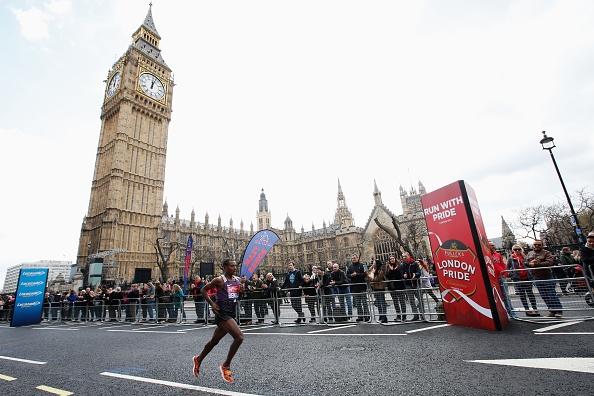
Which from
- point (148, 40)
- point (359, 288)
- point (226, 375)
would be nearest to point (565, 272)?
point (359, 288)

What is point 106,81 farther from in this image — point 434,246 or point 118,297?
point 434,246

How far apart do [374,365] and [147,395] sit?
2991 millimetres

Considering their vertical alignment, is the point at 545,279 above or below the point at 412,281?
below

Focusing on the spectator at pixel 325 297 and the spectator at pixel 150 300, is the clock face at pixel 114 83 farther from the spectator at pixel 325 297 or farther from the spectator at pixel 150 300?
the spectator at pixel 325 297

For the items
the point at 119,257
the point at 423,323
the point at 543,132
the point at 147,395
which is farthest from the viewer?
the point at 119,257

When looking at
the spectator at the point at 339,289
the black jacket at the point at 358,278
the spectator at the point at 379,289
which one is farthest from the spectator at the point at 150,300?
the spectator at the point at 379,289

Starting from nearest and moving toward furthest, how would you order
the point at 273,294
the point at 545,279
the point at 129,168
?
the point at 545,279, the point at 273,294, the point at 129,168

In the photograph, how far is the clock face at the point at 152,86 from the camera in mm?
50219

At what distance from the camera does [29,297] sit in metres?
15.5

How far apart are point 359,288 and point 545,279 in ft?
15.3

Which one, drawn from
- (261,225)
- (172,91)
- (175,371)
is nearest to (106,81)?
(172,91)

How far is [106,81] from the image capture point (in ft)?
183

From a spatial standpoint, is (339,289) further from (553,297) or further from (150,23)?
(150,23)

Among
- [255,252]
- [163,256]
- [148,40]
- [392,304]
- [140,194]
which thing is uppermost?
[148,40]
